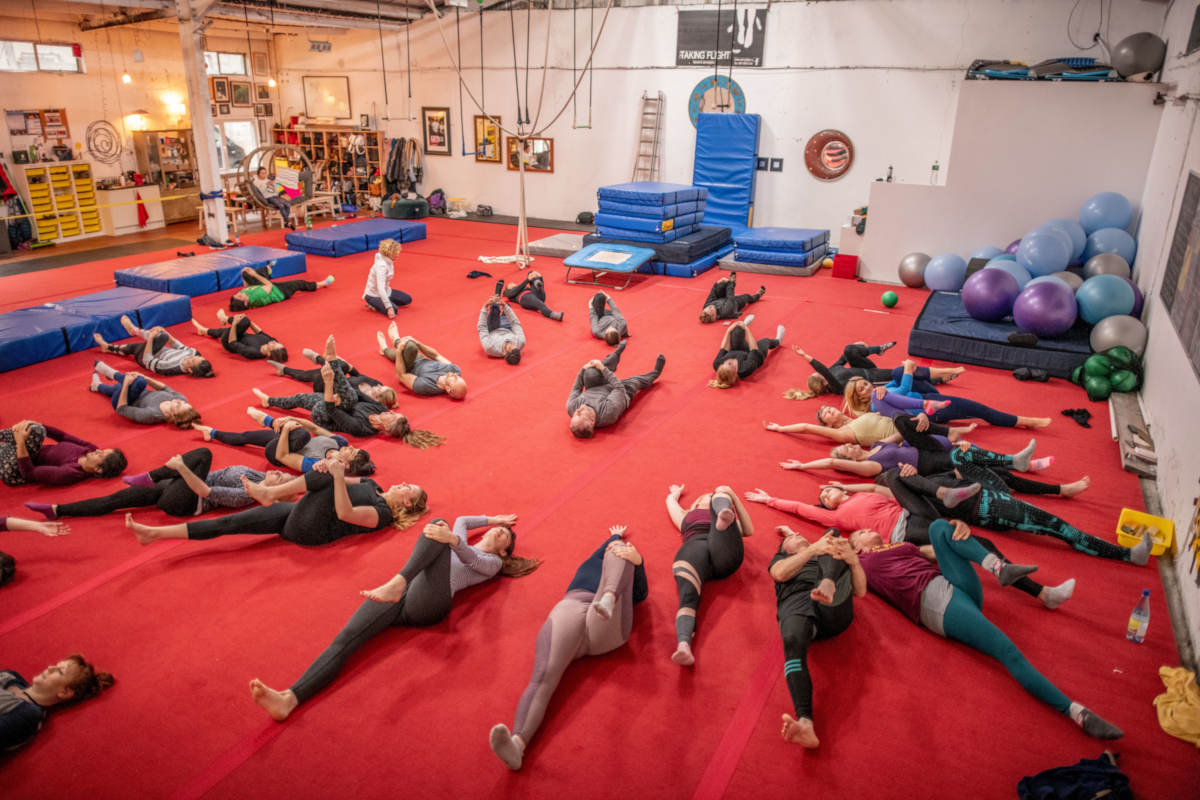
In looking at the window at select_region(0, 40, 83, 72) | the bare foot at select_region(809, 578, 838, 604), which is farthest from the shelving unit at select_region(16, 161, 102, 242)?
the bare foot at select_region(809, 578, 838, 604)

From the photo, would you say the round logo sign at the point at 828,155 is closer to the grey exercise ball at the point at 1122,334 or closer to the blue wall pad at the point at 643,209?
the blue wall pad at the point at 643,209

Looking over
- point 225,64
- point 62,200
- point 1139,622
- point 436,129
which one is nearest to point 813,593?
point 1139,622

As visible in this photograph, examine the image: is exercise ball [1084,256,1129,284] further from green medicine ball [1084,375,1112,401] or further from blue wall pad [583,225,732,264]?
blue wall pad [583,225,732,264]

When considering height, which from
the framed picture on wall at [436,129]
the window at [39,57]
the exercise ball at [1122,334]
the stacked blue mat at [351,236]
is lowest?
the exercise ball at [1122,334]

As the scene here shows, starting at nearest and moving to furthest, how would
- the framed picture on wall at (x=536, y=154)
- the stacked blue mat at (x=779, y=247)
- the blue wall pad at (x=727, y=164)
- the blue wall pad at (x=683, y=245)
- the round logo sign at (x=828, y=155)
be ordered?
the blue wall pad at (x=683, y=245)
the stacked blue mat at (x=779, y=247)
the round logo sign at (x=828, y=155)
the blue wall pad at (x=727, y=164)
the framed picture on wall at (x=536, y=154)

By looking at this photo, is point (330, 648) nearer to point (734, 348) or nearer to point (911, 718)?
point (911, 718)

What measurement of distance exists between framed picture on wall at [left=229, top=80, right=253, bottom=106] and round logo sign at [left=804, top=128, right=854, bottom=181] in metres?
13.2

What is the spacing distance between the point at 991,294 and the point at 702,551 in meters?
5.46

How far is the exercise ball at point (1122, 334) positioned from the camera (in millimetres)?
6785

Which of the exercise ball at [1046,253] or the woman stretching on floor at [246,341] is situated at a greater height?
the exercise ball at [1046,253]

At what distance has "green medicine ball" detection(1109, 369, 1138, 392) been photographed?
6.54 meters

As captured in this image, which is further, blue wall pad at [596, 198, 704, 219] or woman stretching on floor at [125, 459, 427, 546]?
blue wall pad at [596, 198, 704, 219]

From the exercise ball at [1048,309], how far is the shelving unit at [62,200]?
610 inches

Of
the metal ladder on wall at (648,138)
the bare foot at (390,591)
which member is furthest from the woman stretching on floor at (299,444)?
the metal ladder on wall at (648,138)
